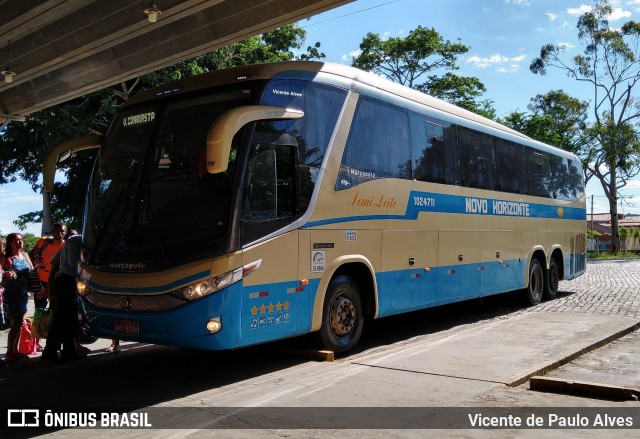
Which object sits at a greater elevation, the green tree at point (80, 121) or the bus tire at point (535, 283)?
the green tree at point (80, 121)

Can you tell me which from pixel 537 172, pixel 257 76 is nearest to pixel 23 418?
pixel 257 76

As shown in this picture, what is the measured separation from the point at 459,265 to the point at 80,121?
14634mm

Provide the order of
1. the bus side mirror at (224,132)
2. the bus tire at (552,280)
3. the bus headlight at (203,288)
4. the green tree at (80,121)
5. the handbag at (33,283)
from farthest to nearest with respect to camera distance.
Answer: the green tree at (80,121), the bus tire at (552,280), the handbag at (33,283), the bus headlight at (203,288), the bus side mirror at (224,132)

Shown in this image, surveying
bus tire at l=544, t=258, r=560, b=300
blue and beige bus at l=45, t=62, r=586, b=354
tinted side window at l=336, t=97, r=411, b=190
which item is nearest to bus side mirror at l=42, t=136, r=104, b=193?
blue and beige bus at l=45, t=62, r=586, b=354

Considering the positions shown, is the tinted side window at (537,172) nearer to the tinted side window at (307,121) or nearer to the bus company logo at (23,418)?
the tinted side window at (307,121)

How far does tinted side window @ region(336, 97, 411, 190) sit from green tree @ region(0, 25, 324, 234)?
12.3 m

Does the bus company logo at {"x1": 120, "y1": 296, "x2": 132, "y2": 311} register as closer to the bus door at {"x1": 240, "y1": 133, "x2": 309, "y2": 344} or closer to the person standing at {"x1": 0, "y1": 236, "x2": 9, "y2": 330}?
the bus door at {"x1": 240, "y1": 133, "x2": 309, "y2": 344}

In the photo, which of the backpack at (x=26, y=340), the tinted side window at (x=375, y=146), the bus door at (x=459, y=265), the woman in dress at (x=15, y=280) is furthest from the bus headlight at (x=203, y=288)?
the bus door at (x=459, y=265)

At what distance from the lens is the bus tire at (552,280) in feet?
50.0

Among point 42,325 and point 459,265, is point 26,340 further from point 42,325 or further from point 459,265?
point 459,265

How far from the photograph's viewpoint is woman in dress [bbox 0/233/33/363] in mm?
7863

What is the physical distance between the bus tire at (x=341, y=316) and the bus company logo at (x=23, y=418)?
345 centimetres

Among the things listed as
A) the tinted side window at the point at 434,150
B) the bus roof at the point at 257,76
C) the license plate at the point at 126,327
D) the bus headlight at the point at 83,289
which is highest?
the bus roof at the point at 257,76

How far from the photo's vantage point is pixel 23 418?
566cm
